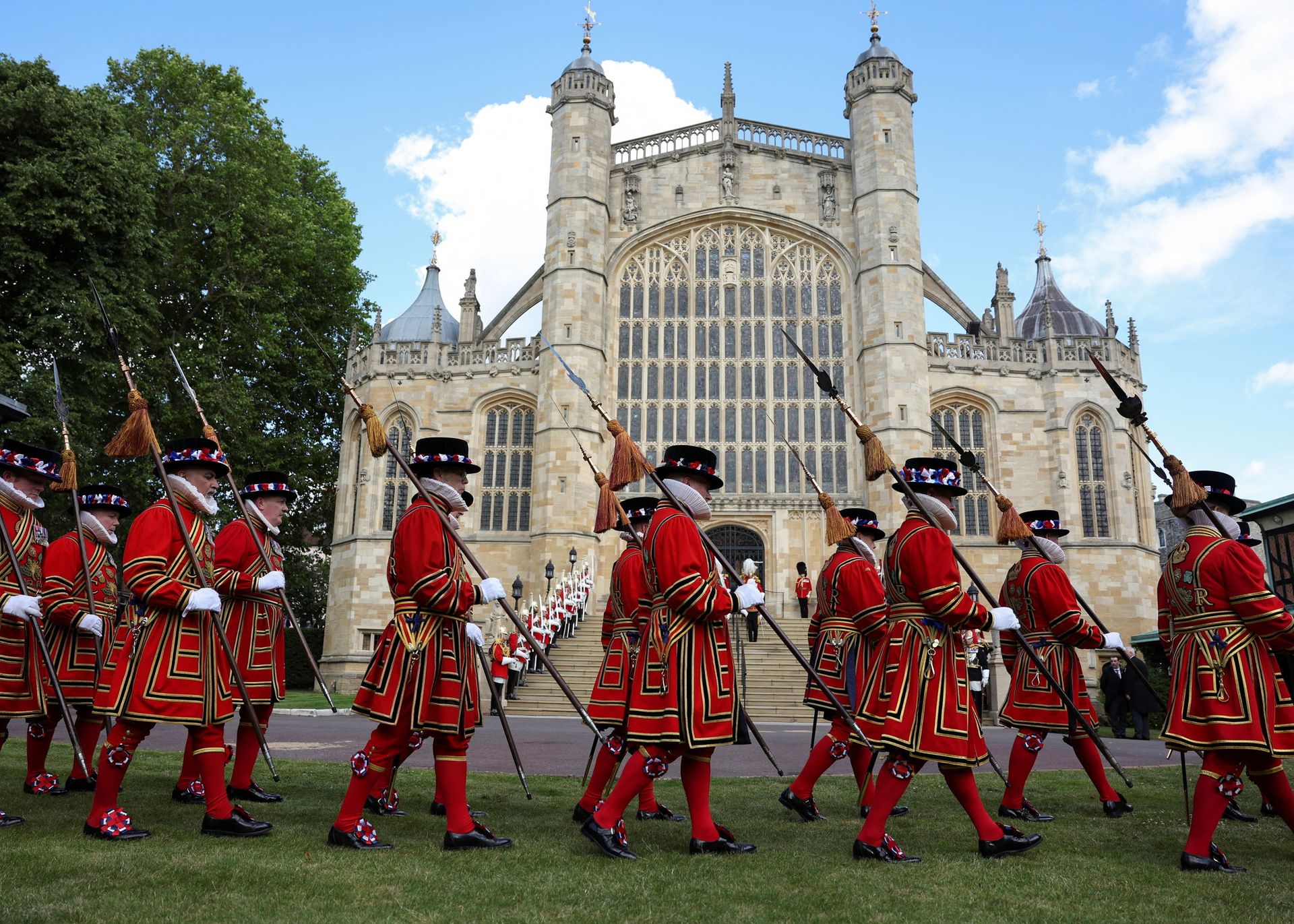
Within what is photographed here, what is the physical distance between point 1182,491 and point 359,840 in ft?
17.2

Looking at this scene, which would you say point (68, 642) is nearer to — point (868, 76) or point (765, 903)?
point (765, 903)

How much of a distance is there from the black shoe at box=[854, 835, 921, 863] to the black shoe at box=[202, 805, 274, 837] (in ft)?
10.9

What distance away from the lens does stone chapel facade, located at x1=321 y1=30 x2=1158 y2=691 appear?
27.2 metres

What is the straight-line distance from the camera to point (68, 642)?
7.11m

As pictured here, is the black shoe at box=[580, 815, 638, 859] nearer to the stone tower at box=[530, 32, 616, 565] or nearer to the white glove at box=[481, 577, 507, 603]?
the white glove at box=[481, 577, 507, 603]

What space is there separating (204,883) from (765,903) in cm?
256

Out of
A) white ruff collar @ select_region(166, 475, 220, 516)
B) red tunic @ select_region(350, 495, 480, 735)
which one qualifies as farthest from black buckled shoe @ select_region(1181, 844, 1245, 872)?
white ruff collar @ select_region(166, 475, 220, 516)

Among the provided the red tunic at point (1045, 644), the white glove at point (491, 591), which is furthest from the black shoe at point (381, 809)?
the red tunic at point (1045, 644)

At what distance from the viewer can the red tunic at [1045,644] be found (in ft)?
21.5

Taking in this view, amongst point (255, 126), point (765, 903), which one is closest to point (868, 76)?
point (255, 126)

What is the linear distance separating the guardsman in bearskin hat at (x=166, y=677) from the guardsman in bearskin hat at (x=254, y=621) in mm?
743

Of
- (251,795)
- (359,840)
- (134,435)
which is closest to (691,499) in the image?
(359,840)

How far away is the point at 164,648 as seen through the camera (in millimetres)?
5375

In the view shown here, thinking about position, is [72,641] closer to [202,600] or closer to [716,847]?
[202,600]
